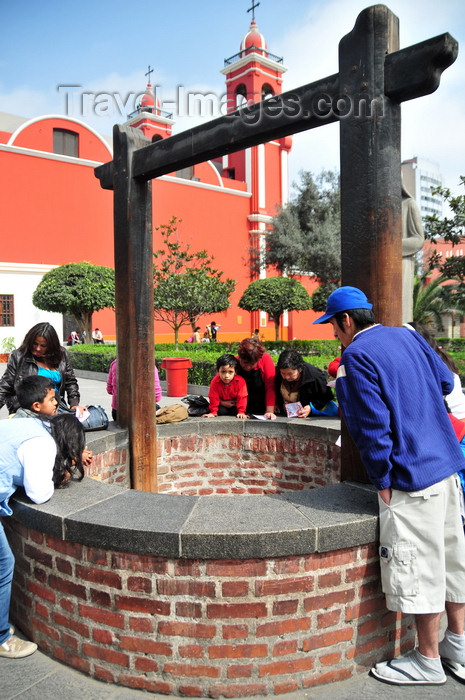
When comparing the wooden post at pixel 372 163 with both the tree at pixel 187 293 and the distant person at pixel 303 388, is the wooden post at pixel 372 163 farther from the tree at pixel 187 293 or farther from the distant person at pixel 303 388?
the tree at pixel 187 293

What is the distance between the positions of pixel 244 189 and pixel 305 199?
789cm

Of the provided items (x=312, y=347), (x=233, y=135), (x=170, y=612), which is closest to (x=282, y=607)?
(x=170, y=612)

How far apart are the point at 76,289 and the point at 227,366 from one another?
44.7ft

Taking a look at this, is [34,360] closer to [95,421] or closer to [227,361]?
[95,421]

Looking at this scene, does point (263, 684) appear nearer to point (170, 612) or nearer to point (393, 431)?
point (170, 612)

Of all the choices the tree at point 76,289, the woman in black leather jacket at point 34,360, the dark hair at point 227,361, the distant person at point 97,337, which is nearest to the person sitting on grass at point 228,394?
the dark hair at point 227,361

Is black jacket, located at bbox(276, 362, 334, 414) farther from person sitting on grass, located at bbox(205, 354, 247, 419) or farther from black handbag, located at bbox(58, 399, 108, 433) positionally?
black handbag, located at bbox(58, 399, 108, 433)

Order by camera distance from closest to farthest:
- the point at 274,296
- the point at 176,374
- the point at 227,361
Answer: the point at 227,361 < the point at 176,374 < the point at 274,296

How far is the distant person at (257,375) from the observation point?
4.73 m

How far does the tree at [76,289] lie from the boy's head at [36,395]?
47.7ft

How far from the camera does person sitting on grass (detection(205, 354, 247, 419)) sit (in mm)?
4684

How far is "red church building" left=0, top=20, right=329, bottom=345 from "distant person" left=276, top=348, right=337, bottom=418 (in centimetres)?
1562

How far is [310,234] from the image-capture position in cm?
2312

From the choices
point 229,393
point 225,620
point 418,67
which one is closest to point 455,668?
point 225,620
